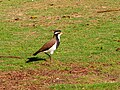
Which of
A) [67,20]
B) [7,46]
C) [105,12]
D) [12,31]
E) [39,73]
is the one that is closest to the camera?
[39,73]

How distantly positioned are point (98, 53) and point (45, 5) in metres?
8.09

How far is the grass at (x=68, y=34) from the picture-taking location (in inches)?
457

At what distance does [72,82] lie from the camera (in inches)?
408

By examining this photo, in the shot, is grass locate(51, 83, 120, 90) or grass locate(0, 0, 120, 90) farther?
grass locate(0, 0, 120, 90)

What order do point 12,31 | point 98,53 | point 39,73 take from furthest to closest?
point 12,31 → point 98,53 → point 39,73

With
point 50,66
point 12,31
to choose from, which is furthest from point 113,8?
point 50,66

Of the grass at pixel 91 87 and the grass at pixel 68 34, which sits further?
the grass at pixel 68 34

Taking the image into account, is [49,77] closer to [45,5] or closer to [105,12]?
[105,12]

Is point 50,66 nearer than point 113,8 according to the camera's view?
Yes

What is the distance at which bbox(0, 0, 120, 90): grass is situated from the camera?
457 inches

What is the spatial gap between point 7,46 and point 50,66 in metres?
2.54

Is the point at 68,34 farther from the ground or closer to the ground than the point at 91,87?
closer to the ground

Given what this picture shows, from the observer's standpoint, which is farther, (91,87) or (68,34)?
(68,34)

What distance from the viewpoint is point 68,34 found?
51.1 feet
